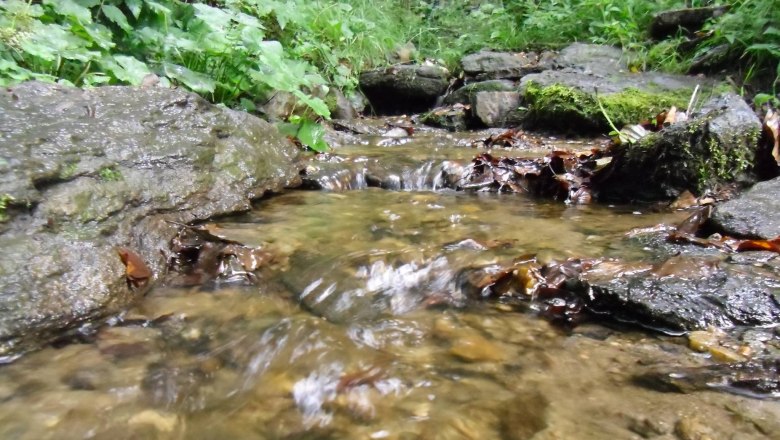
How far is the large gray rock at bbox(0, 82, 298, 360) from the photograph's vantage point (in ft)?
6.00

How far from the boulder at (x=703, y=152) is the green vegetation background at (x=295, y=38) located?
2552 millimetres

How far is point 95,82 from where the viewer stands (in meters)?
3.46

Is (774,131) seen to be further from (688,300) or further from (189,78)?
(189,78)

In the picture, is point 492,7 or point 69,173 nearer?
point 69,173

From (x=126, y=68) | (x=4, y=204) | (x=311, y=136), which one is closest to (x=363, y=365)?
(x=4, y=204)

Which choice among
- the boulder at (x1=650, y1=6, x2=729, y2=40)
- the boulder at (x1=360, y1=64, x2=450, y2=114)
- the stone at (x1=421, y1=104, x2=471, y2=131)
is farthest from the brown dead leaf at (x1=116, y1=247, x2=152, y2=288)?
the boulder at (x1=650, y1=6, x2=729, y2=40)

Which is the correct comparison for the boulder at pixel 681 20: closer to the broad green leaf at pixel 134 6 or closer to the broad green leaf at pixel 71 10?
the broad green leaf at pixel 134 6

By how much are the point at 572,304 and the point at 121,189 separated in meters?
2.17

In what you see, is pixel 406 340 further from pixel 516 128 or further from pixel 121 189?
pixel 516 128

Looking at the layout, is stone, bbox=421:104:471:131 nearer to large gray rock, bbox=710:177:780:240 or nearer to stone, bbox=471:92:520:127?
stone, bbox=471:92:520:127

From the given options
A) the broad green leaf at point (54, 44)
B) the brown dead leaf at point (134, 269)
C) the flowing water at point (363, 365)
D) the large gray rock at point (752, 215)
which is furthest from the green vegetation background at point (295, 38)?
the large gray rock at point (752, 215)

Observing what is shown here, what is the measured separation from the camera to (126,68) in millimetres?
3623

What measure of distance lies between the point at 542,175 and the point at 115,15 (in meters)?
3.40

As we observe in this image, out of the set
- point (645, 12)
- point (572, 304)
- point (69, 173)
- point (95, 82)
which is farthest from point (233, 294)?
point (645, 12)
